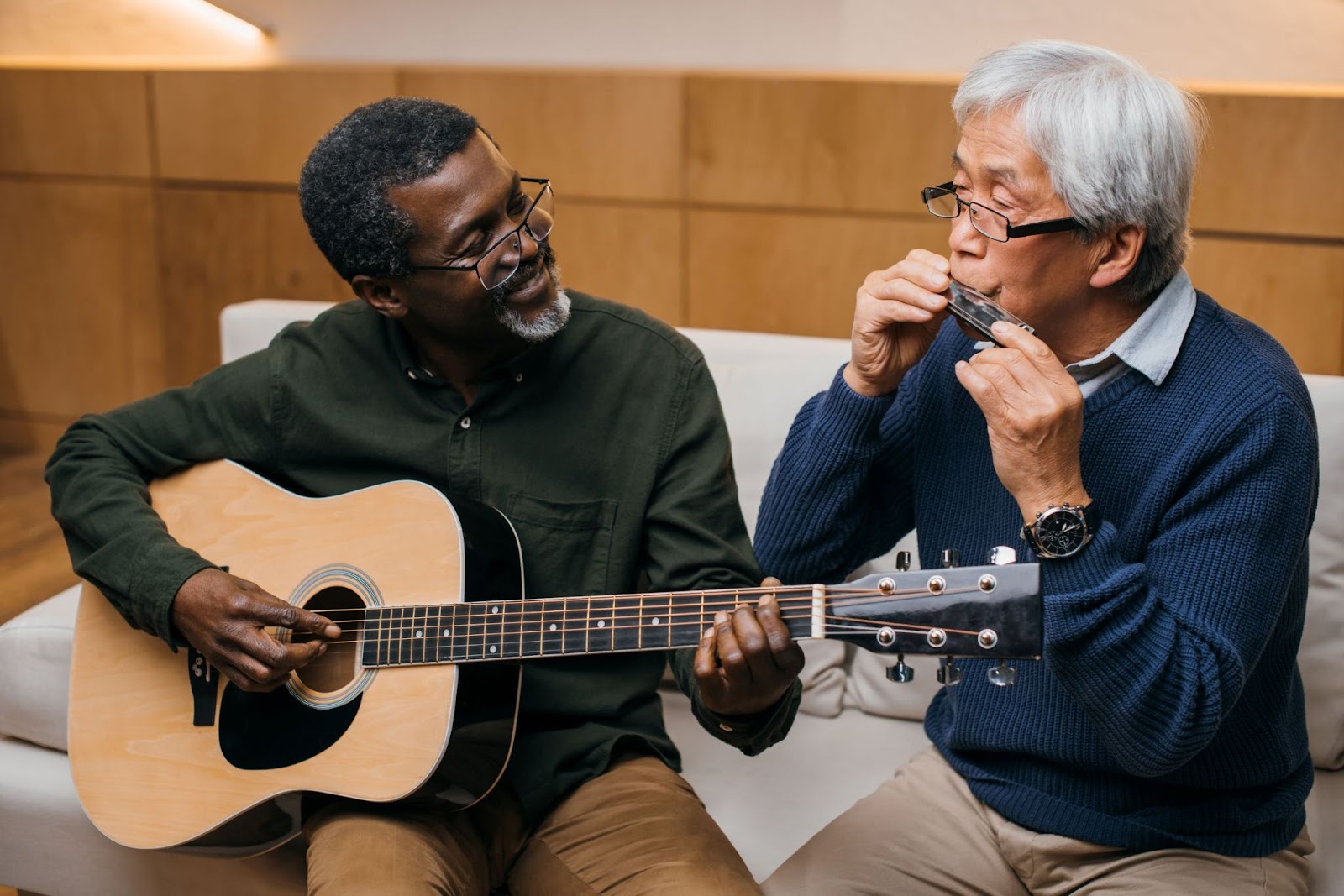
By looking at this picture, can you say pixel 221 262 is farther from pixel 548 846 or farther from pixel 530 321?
pixel 548 846

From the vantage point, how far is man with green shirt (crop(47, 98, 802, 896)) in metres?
1.67

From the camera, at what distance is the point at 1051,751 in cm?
156

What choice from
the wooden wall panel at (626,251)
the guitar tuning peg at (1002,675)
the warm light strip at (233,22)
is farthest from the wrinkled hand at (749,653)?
the warm light strip at (233,22)

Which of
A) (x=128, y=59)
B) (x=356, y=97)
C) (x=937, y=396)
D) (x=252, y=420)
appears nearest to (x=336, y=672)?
(x=252, y=420)

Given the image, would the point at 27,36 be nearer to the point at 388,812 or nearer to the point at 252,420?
the point at 252,420

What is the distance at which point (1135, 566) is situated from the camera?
1.36 meters

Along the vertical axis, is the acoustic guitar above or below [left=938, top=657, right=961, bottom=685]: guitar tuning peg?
below

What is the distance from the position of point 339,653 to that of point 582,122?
7.92ft

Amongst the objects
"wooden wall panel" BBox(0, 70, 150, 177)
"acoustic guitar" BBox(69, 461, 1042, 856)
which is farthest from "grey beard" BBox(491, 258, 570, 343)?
"wooden wall panel" BBox(0, 70, 150, 177)

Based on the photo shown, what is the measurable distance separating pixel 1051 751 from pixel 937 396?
0.48 metres

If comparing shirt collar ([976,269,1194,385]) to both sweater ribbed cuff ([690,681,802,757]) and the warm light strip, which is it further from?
the warm light strip

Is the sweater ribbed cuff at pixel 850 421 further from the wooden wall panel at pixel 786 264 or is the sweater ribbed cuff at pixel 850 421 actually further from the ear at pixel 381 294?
the wooden wall panel at pixel 786 264

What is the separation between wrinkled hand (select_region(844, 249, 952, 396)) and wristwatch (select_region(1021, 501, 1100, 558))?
298mm

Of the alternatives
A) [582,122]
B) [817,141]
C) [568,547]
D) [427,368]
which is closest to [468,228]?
[427,368]
